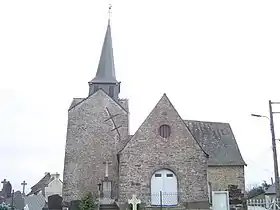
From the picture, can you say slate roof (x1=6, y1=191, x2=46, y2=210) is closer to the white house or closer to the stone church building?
the stone church building

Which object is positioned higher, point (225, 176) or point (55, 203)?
point (225, 176)

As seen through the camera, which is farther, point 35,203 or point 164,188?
point 35,203

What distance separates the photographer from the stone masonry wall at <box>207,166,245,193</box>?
3064 centimetres

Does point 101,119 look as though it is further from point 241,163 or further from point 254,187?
point 254,187

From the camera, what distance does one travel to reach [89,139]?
3328 cm

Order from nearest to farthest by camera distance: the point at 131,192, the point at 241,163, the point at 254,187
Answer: the point at 131,192 < the point at 241,163 < the point at 254,187

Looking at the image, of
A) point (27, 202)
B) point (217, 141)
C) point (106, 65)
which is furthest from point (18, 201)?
point (217, 141)

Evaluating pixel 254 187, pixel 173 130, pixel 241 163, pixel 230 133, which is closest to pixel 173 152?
pixel 173 130

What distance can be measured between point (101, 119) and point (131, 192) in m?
10.8

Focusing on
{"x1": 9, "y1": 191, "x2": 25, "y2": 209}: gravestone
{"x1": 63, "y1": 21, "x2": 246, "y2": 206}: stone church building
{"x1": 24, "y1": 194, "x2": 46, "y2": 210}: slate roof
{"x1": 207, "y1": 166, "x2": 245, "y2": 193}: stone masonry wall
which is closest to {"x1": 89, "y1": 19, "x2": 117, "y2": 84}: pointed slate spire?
{"x1": 63, "y1": 21, "x2": 246, "y2": 206}: stone church building

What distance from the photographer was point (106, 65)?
38344 millimetres

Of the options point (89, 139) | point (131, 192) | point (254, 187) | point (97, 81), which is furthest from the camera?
point (254, 187)

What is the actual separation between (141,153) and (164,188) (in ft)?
8.84

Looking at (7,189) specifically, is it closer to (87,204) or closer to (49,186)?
(87,204)
